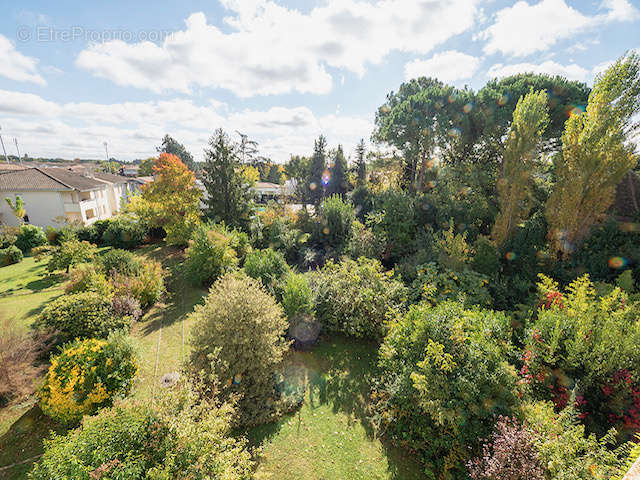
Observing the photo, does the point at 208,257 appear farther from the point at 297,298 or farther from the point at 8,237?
the point at 8,237

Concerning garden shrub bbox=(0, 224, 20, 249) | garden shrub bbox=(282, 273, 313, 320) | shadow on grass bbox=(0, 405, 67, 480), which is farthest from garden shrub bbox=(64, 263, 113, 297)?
garden shrub bbox=(0, 224, 20, 249)

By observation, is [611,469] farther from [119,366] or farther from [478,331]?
[119,366]

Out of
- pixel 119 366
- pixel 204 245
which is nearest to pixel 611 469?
pixel 119 366

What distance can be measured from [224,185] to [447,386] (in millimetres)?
17777

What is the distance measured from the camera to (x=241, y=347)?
6.64m

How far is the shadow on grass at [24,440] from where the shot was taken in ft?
17.2

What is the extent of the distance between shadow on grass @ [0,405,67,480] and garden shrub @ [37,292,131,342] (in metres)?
2.14

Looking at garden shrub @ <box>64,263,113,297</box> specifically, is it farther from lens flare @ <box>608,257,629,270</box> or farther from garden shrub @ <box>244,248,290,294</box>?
lens flare @ <box>608,257,629,270</box>

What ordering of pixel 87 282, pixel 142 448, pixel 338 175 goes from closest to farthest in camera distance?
pixel 142 448 → pixel 87 282 → pixel 338 175

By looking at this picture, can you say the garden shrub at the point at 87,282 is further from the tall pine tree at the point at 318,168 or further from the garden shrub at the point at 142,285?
the tall pine tree at the point at 318,168

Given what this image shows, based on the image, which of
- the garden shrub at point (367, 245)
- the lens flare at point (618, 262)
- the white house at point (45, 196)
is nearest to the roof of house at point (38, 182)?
the white house at point (45, 196)

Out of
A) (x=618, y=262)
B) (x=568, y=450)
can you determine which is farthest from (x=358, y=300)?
(x=618, y=262)

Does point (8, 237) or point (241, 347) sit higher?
point (8, 237)

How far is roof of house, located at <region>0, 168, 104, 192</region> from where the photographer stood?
2655 centimetres
